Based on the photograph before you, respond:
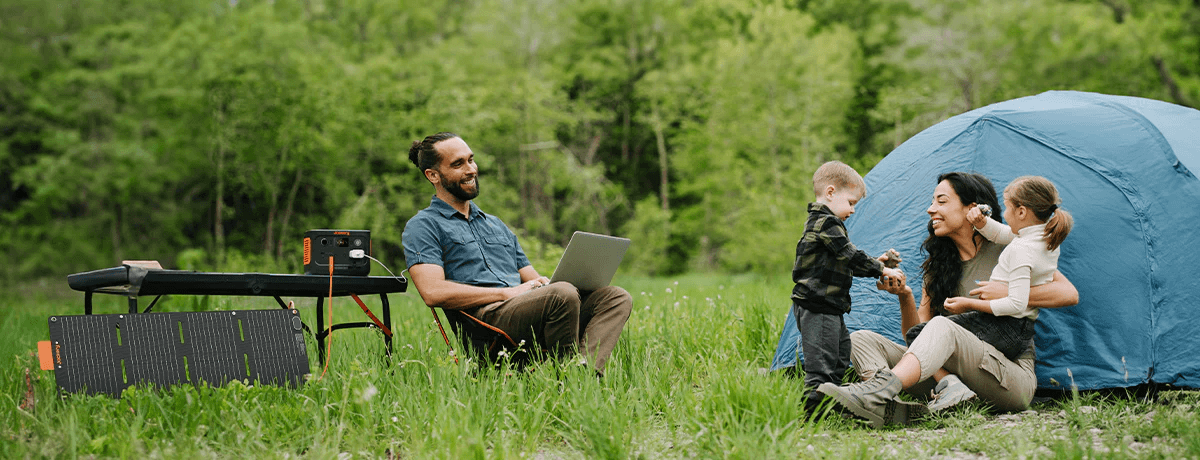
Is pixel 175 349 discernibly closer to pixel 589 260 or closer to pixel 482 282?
pixel 482 282

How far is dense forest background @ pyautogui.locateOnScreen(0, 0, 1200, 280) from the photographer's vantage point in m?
15.8

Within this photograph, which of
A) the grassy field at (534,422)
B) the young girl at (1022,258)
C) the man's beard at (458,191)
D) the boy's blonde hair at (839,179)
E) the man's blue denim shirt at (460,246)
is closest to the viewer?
the grassy field at (534,422)

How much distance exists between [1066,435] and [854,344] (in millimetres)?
907

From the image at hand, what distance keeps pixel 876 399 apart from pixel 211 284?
284 centimetres

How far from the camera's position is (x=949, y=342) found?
3.38 metres

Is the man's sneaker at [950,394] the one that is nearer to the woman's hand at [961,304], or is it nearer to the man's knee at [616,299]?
the woman's hand at [961,304]

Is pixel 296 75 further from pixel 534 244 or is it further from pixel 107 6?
pixel 534 244

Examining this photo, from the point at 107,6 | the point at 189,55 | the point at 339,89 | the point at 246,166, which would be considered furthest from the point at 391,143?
the point at 107,6

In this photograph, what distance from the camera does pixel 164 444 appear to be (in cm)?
278

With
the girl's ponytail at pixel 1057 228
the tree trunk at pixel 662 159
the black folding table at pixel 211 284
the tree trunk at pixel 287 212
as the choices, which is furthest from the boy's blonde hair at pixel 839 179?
the tree trunk at pixel 662 159

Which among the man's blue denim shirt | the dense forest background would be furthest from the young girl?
the dense forest background

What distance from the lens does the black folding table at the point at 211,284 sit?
→ 3248 mm

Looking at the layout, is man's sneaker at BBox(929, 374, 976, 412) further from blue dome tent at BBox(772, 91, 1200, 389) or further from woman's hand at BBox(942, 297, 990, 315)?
blue dome tent at BBox(772, 91, 1200, 389)

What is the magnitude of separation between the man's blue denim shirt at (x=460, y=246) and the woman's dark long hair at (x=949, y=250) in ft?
6.64
